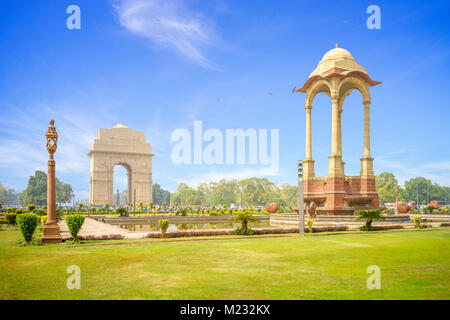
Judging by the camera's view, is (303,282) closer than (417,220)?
Yes

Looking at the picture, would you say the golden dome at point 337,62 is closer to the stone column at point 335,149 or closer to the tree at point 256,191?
the stone column at point 335,149

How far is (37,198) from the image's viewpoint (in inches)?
3194

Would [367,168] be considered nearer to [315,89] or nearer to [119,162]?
[315,89]

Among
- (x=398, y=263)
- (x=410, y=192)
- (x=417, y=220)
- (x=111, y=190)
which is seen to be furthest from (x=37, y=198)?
(x=410, y=192)

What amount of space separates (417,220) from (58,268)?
20351mm

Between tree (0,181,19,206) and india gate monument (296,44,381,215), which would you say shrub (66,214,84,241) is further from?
tree (0,181,19,206)

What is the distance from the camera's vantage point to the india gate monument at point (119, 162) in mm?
64463

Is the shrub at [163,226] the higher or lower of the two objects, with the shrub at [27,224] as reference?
lower

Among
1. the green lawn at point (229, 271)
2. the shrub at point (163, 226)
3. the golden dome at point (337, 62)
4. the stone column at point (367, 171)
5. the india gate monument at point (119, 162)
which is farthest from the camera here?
the india gate monument at point (119, 162)

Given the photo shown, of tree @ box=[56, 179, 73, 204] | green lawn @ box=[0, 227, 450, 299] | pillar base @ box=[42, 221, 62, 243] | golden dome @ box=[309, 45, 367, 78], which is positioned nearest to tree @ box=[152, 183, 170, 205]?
tree @ box=[56, 179, 73, 204]

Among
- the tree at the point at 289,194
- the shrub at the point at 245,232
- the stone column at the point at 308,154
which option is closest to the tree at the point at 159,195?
the tree at the point at 289,194
